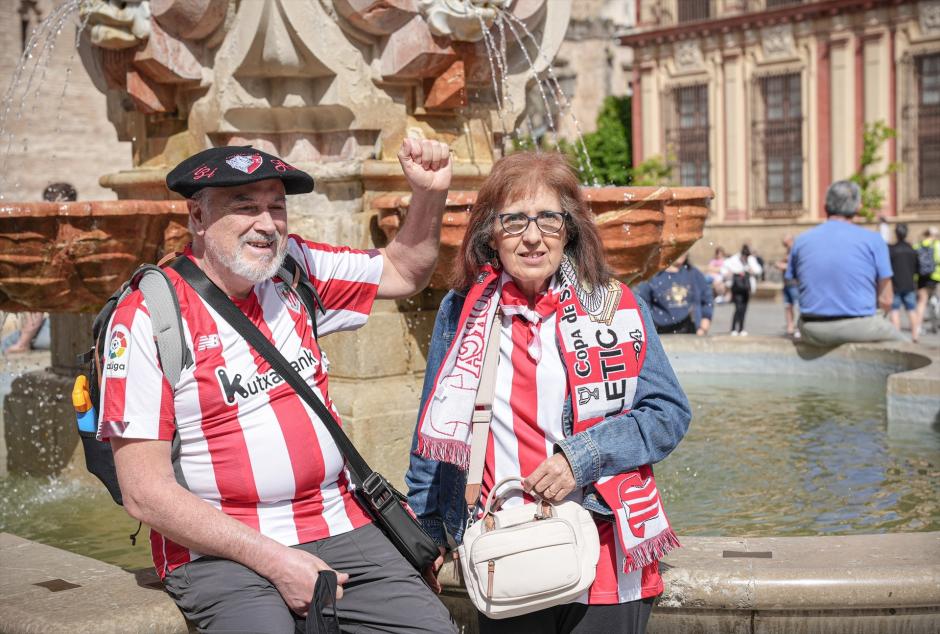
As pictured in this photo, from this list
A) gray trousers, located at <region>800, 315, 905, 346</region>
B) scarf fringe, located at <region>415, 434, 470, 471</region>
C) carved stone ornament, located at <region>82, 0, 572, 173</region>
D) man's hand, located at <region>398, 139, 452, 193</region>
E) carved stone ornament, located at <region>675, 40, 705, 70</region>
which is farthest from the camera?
carved stone ornament, located at <region>675, 40, 705, 70</region>

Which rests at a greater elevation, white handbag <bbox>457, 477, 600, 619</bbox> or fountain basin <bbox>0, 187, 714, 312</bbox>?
fountain basin <bbox>0, 187, 714, 312</bbox>

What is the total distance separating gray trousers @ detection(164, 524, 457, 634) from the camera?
2.62 m

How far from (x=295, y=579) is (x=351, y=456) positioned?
1.17ft

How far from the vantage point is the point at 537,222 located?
2.80 m

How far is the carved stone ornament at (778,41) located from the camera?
3762 centimetres

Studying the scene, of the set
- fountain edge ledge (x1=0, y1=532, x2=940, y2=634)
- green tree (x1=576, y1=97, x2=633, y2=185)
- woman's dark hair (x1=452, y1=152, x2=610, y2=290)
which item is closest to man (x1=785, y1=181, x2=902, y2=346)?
fountain edge ledge (x1=0, y1=532, x2=940, y2=634)

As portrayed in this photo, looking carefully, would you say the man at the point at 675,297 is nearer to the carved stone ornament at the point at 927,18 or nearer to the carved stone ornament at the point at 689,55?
the carved stone ornament at the point at 927,18

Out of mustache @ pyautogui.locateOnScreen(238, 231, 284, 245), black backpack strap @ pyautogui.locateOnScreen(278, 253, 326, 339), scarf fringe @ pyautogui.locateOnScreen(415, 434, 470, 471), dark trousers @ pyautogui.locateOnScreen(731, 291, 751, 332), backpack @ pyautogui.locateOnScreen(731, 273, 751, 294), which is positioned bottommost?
dark trousers @ pyautogui.locateOnScreen(731, 291, 751, 332)

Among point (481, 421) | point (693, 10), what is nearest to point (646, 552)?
point (481, 421)

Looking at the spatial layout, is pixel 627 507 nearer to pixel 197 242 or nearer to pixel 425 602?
pixel 425 602

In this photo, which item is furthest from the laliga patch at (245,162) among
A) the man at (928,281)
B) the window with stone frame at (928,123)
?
the window with stone frame at (928,123)

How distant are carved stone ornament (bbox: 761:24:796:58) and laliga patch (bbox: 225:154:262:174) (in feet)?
122

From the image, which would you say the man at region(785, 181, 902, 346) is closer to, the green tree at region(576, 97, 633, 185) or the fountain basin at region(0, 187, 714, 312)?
the fountain basin at region(0, 187, 714, 312)

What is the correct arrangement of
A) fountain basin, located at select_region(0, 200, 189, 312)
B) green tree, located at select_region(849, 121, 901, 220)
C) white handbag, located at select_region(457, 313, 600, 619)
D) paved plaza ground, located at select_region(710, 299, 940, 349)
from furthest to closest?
green tree, located at select_region(849, 121, 901, 220), paved plaza ground, located at select_region(710, 299, 940, 349), fountain basin, located at select_region(0, 200, 189, 312), white handbag, located at select_region(457, 313, 600, 619)
